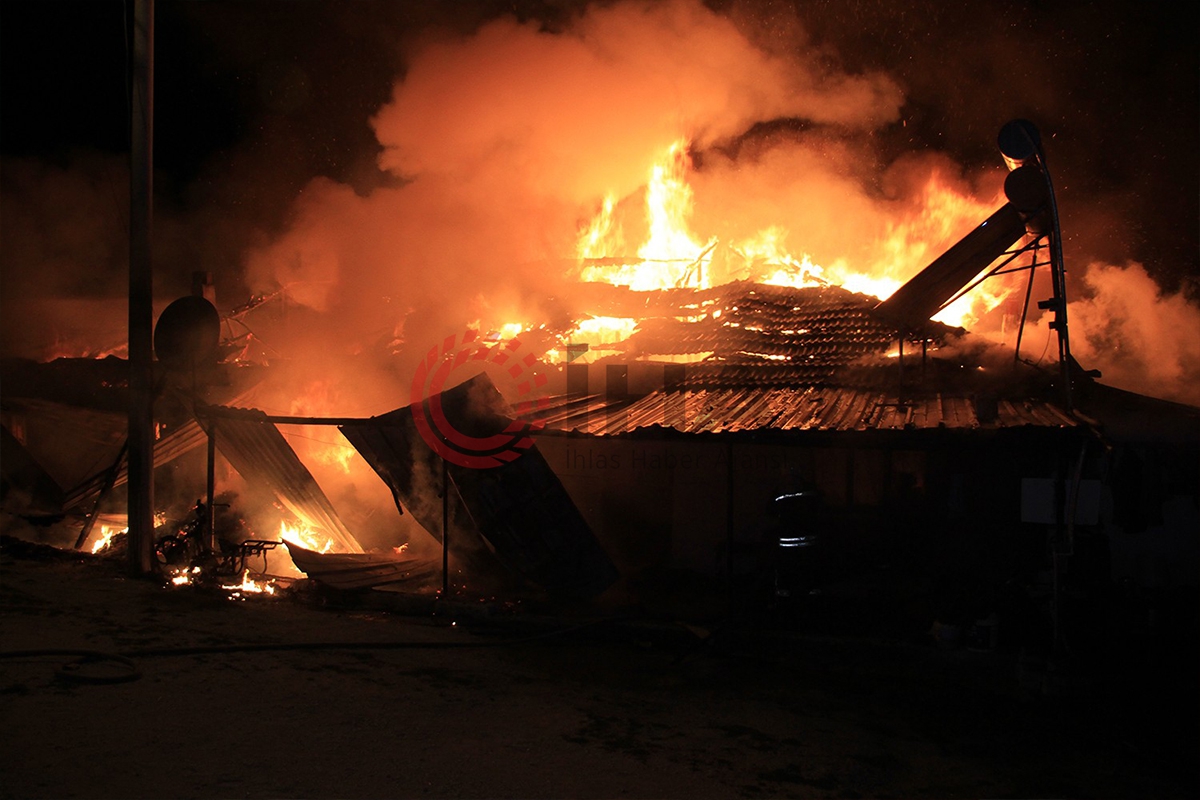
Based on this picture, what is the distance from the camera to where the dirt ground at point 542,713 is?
5453mm

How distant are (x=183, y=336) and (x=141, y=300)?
35.6 inches

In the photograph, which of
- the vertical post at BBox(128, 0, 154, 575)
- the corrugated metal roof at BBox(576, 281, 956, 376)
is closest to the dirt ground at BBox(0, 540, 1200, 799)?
the vertical post at BBox(128, 0, 154, 575)

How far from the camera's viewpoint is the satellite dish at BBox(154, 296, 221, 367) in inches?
482

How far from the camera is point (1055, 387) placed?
36.8 feet

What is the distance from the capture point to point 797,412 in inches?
410

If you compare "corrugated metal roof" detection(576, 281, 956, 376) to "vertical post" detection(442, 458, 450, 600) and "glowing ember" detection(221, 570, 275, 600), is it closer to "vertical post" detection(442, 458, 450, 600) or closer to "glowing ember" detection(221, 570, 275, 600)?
"vertical post" detection(442, 458, 450, 600)

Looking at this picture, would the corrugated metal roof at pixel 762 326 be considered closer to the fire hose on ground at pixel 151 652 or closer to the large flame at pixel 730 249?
the large flame at pixel 730 249

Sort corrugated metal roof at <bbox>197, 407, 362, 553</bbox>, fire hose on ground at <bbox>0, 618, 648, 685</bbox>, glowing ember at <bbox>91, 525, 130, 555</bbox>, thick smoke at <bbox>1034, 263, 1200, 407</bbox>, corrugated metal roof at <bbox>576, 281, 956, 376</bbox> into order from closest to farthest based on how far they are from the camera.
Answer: fire hose on ground at <bbox>0, 618, 648, 685</bbox> < corrugated metal roof at <bbox>197, 407, 362, 553</bbox> < glowing ember at <bbox>91, 525, 130, 555</bbox> < corrugated metal roof at <bbox>576, 281, 956, 376</bbox> < thick smoke at <bbox>1034, 263, 1200, 407</bbox>

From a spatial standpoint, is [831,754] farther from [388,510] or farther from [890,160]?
[890,160]

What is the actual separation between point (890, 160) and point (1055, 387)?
460 inches

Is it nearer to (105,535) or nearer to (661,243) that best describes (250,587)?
(105,535)

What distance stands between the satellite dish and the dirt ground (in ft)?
12.5

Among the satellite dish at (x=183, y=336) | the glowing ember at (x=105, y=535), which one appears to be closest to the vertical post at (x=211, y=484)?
the satellite dish at (x=183, y=336)

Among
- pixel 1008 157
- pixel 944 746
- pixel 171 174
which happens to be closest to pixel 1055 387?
pixel 1008 157
